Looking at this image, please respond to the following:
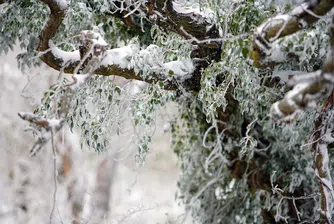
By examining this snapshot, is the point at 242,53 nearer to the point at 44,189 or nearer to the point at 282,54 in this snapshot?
the point at 282,54

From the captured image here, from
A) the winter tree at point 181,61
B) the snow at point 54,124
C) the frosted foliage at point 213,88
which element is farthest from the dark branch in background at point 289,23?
the snow at point 54,124

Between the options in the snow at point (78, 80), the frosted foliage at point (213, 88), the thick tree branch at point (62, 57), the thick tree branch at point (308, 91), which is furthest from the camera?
the frosted foliage at point (213, 88)

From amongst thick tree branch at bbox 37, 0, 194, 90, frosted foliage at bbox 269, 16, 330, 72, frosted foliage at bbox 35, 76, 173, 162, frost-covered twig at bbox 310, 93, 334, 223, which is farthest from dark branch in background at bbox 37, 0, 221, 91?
frost-covered twig at bbox 310, 93, 334, 223

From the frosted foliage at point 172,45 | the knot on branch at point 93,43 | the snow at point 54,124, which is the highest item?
the snow at point 54,124

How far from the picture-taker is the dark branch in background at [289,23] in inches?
A: 83.9

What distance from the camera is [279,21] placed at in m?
2.24

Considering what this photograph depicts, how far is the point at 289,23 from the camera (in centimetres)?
220

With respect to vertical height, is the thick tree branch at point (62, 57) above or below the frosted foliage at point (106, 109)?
above

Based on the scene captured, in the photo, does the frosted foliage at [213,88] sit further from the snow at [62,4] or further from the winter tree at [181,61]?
the snow at [62,4]

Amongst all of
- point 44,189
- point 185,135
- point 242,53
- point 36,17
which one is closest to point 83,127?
point 36,17

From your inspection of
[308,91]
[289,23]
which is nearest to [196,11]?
[289,23]

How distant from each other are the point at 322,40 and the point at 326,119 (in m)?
0.57

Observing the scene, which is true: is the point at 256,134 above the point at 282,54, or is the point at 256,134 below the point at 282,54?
below

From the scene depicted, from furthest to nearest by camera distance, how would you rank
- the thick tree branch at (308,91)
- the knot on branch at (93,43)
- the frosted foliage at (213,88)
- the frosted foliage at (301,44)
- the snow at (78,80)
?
1. the frosted foliage at (213,88)
2. the knot on branch at (93,43)
3. the frosted foliage at (301,44)
4. the snow at (78,80)
5. the thick tree branch at (308,91)
